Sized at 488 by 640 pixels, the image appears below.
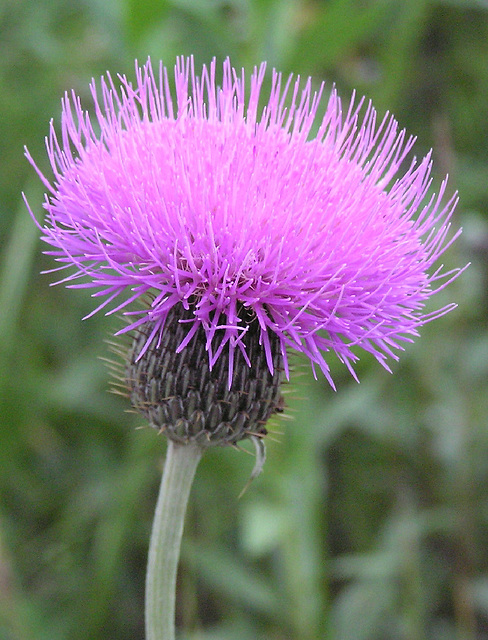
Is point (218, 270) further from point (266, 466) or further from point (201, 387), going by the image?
point (266, 466)

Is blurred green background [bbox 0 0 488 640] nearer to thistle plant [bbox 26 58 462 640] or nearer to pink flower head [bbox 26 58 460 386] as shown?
thistle plant [bbox 26 58 462 640]

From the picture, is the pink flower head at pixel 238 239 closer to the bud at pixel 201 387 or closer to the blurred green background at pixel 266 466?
the bud at pixel 201 387

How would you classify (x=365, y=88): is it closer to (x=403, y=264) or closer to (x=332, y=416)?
(x=332, y=416)

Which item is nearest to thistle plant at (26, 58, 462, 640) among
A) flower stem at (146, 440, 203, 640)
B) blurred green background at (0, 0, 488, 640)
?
flower stem at (146, 440, 203, 640)

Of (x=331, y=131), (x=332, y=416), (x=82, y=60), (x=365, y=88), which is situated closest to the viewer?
(x=331, y=131)

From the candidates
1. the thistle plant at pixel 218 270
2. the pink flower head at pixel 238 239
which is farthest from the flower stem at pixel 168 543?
the pink flower head at pixel 238 239

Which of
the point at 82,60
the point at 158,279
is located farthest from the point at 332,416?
the point at 82,60
